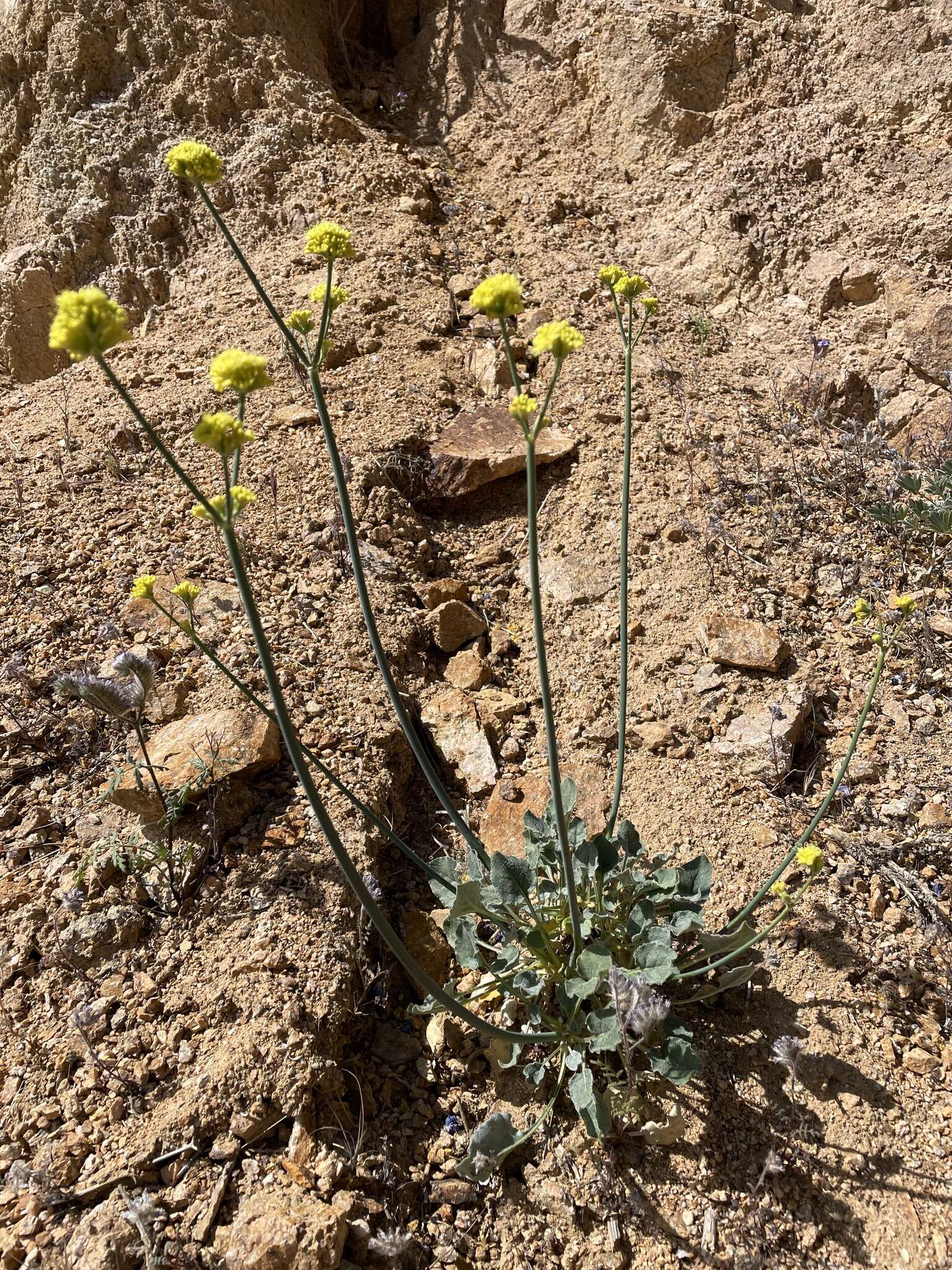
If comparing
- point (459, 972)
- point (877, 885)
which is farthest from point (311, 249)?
point (877, 885)

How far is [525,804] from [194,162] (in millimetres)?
2451

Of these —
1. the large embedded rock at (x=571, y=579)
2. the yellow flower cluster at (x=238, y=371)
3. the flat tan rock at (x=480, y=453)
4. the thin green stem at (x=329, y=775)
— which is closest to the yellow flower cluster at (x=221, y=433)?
the yellow flower cluster at (x=238, y=371)

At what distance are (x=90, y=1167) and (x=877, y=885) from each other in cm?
271

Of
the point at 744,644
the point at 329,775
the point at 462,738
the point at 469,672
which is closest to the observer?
the point at 329,775

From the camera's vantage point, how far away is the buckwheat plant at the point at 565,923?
216 cm

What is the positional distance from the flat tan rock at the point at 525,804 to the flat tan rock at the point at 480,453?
1.79m

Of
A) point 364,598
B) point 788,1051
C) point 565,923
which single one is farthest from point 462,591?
point 788,1051

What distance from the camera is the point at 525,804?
330cm

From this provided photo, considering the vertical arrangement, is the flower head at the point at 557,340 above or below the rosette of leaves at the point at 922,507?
above

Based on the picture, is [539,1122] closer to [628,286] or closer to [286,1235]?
[286,1235]

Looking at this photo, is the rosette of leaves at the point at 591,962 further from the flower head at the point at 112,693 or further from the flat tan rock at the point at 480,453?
the flat tan rock at the point at 480,453

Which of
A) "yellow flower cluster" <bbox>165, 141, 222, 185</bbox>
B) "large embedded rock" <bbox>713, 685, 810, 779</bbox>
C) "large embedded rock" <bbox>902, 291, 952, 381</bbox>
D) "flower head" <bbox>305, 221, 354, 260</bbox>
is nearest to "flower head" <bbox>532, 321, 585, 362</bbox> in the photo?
"flower head" <bbox>305, 221, 354, 260</bbox>

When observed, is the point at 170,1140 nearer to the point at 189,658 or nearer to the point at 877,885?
the point at 189,658

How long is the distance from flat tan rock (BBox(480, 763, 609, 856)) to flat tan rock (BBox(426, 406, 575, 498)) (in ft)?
5.86
